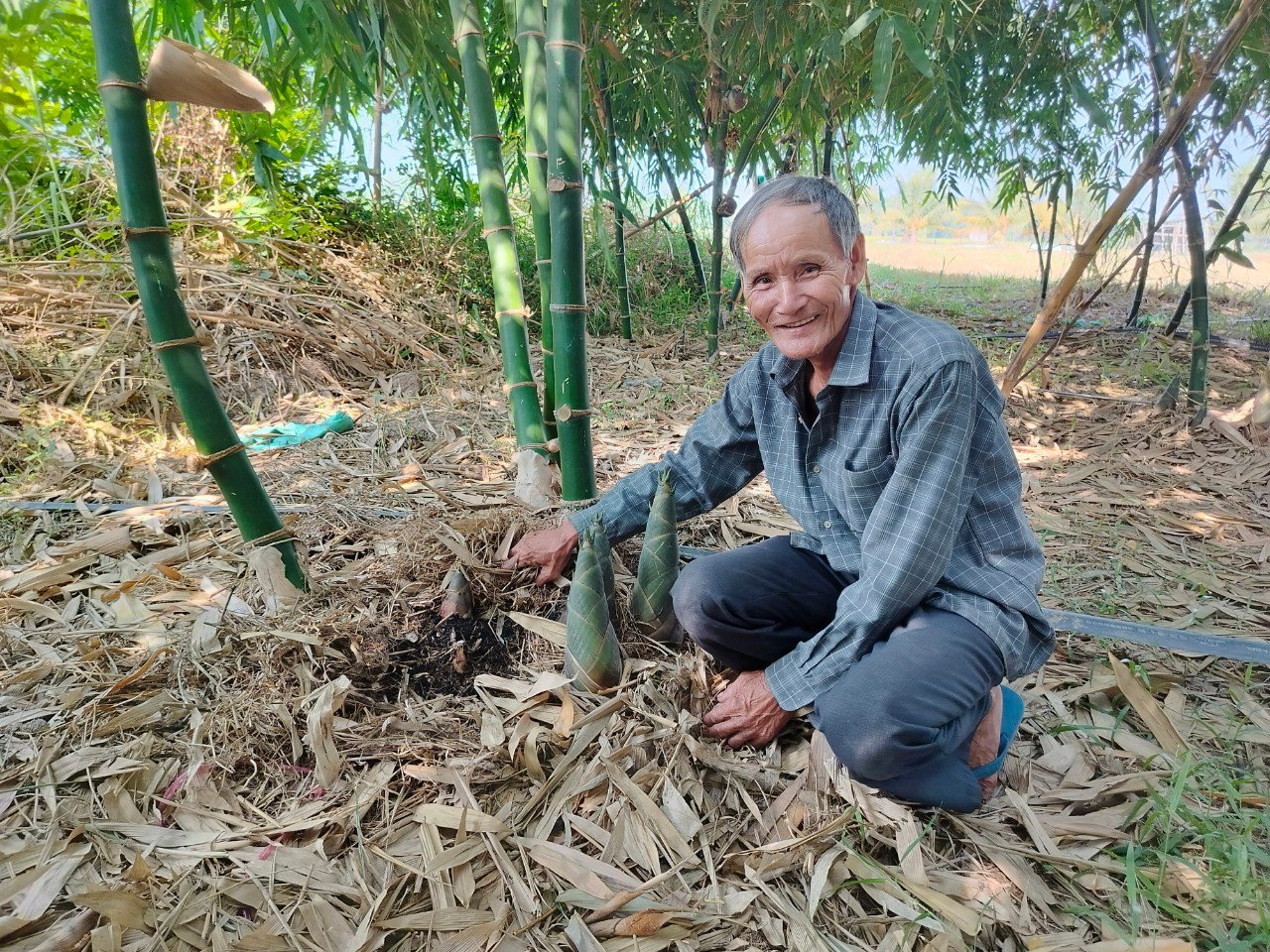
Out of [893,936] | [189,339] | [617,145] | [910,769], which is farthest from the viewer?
[617,145]

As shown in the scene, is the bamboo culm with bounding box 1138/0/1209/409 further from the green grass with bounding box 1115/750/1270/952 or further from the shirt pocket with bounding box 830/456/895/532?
the shirt pocket with bounding box 830/456/895/532

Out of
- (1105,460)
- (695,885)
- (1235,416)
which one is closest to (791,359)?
(695,885)

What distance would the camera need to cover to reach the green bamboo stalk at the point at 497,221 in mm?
1784

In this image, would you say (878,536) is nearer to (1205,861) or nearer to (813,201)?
(813,201)

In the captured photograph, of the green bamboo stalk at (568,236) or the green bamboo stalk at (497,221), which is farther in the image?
the green bamboo stalk at (497,221)

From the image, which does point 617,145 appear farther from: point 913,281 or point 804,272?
point 913,281

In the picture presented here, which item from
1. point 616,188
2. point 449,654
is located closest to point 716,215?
point 616,188

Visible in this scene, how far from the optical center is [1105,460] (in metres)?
3.03

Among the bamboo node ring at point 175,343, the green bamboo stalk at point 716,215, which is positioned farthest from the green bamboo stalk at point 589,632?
the green bamboo stalk at point 716,215

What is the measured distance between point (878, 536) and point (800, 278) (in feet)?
1.63

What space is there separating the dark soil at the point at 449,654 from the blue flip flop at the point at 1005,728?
1.00 meters

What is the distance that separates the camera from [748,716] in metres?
1.42

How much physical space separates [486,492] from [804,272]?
1.30 metres

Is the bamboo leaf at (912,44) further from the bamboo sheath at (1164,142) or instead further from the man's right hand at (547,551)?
the man's right hand at (547,551)
